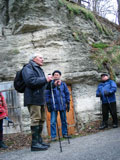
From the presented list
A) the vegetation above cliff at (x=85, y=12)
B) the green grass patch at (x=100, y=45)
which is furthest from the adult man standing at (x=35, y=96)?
the vegetation above cliff at (x=85, y=12)

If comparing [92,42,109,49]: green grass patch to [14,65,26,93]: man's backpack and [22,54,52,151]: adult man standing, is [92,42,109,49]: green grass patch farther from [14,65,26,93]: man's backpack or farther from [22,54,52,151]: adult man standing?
[14,65,26,93]: man's backpack

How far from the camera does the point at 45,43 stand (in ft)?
24.7

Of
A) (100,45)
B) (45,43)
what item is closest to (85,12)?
(100,45)

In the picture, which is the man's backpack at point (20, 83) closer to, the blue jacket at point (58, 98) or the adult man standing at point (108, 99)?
the blue jacket at point (58, 98)

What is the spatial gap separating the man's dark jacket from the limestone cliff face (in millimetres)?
3123

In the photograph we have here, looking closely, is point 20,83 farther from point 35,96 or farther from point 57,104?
point 57,104

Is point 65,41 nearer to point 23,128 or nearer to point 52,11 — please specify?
point 52,11

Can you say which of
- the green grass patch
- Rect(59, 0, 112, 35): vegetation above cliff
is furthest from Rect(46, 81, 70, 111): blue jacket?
Rect(59, 0, 112, 35): vegetation above cliff

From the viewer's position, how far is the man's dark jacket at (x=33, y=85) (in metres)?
3.80

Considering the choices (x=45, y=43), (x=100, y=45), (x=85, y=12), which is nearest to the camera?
(x=45, y=43)

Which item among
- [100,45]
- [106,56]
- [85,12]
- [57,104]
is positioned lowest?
[57,104]

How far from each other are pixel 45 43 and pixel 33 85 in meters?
4.04

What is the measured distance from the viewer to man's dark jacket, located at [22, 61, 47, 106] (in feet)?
12.5

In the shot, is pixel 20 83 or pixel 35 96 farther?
pixel 20 83
